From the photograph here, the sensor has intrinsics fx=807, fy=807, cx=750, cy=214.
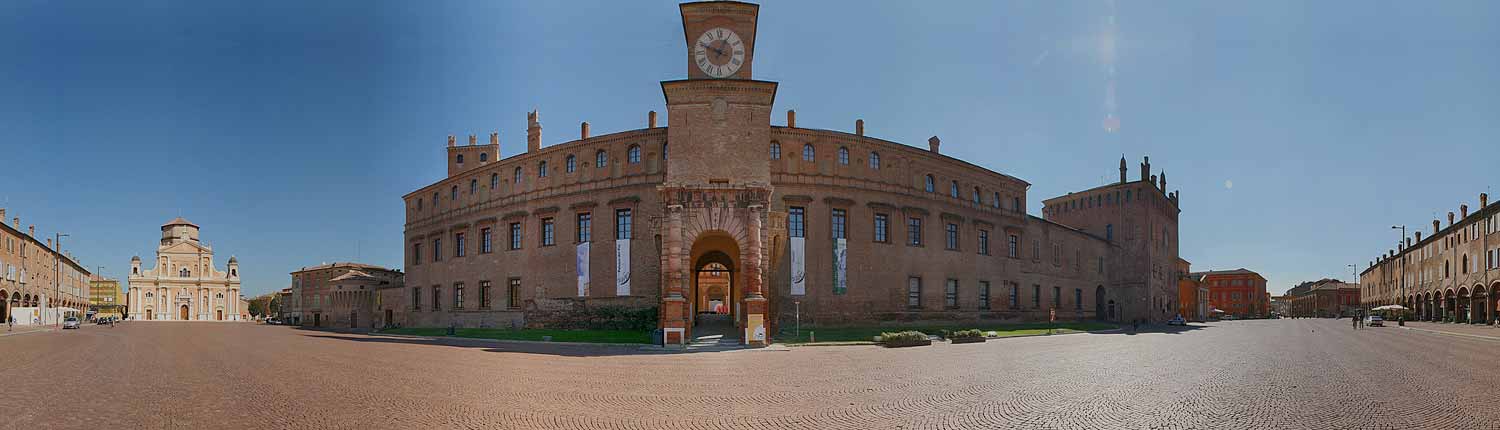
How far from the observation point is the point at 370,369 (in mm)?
20516

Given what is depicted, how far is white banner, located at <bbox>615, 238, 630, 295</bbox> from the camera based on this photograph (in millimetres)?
42469

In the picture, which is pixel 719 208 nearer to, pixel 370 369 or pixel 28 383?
pixel 370 369

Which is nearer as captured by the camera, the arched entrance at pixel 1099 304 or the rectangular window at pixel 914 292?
the rectangular window at pixel 914 292

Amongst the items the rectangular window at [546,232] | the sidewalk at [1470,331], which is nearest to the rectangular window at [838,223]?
the rectangular window at [546,232]

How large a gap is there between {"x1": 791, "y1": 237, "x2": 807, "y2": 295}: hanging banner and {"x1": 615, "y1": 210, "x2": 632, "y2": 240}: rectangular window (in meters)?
9.11

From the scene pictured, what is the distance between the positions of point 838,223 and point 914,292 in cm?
681

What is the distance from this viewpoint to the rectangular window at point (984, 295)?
52.0 meters

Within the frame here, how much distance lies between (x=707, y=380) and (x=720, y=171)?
71.2 ft

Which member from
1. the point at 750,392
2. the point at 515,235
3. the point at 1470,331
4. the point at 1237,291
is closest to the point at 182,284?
the point at 515,235

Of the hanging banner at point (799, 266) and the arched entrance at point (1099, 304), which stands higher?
the hanging banner at point (799, 266)

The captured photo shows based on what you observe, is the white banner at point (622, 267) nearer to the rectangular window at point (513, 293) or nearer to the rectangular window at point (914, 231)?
the rectangular window at point (513, 293)

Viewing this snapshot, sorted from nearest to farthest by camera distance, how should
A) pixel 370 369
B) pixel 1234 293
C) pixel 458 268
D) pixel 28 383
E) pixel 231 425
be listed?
1. pixel 231 425
2. pixel 28 383
3. pixel 370 369
4. pixel 458 268
5. pixel 1234 293

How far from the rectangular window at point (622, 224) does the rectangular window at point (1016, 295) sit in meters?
27.2

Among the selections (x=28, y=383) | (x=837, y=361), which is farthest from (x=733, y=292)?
(x=28, y=383)
